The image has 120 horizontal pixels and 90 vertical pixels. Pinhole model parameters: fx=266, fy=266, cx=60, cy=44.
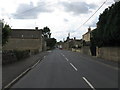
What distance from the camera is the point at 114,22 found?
93.2 ft

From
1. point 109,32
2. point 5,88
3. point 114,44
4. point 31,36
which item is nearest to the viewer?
point 5,88

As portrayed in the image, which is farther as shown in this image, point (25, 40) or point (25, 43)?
point (25, 40)

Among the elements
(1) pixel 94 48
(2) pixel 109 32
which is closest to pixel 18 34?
(1) pixel 94 48

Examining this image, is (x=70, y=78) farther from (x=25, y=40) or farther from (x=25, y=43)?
(x=25, y=40)

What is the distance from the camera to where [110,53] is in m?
35.2

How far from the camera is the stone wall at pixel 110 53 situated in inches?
1240

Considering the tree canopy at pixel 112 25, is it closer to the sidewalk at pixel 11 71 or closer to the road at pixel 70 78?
the road at pixel 70 78

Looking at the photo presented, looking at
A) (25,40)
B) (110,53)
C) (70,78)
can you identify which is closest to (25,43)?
(25,40)

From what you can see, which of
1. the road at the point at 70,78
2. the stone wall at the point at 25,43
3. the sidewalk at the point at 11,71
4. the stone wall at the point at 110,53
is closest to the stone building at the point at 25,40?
the stone wall at the point at 25,43

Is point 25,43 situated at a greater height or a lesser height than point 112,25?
lesser

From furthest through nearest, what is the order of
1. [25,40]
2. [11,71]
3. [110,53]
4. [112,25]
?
[25,40] < [110,53] < [112,25] < [11,71]

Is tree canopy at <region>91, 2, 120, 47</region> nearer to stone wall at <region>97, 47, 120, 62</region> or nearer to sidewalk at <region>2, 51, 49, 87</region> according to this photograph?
stone wall at <region>97, 47, 120, 62</region>

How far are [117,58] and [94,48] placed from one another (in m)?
19.0

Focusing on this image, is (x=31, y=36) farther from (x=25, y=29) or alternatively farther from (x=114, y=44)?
(x=114, y=44)
